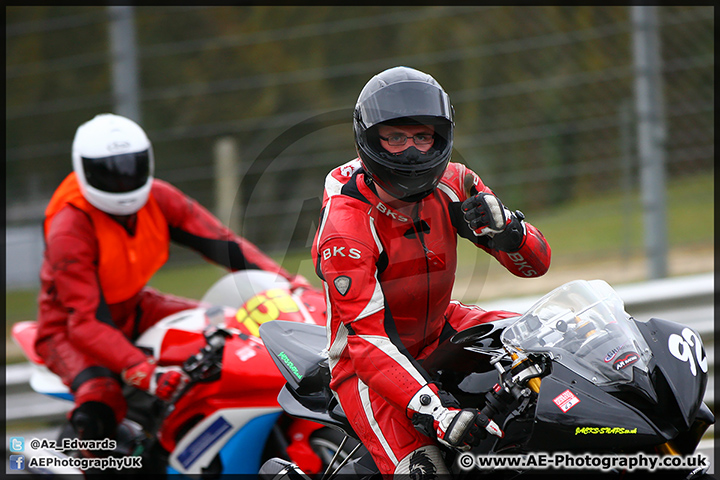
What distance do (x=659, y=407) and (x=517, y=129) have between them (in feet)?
15.7

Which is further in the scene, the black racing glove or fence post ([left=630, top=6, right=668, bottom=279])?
fence post ([left=630, top=6, right=668, bottom=279])

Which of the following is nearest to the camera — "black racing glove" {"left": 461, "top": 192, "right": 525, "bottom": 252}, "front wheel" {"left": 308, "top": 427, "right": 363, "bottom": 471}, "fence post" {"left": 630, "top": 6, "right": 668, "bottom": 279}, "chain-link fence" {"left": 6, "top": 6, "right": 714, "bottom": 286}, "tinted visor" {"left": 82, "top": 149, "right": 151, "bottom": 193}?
"black racing glove" {"left": 461, "top": 192, "right": 525, "bottom": 252}

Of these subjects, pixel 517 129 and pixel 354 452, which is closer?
pixel 354 452

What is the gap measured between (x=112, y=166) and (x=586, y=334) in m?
2.62

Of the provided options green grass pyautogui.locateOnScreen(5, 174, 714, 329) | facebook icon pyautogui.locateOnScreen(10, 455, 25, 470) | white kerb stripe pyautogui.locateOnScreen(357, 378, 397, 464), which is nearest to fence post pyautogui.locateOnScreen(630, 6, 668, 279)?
green grass pyautogui.locateOnScreen(5, 174, 714, 329)

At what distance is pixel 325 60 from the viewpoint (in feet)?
28.0

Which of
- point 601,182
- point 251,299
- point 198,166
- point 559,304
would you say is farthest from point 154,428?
point 601,182

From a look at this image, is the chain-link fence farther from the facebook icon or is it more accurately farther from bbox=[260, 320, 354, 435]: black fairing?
bbox=[260, 320, 354, 435]: black fairing

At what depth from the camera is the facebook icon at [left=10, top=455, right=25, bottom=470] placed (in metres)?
3.99

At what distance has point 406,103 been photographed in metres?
2.38

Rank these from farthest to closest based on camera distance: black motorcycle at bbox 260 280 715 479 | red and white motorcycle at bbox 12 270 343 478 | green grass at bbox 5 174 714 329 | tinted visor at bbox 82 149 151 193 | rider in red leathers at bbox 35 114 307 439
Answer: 1. green grass at bbox 5 174 714 329
2. tinted visor at bbox 82 149 151 193
3. rider in red leathers at bbox 35 114 307 439
4. red and white motorcycle at bbox 12 270 343 478
5. black motorcycle at bbox 260 280 715 479

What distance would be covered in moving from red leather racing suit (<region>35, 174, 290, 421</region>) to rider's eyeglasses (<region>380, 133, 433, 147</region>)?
4.89ft

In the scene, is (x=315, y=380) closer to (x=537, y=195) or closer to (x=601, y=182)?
(x=537, y=195)

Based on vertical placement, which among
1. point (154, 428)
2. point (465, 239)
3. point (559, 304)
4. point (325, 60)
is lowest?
point (154, 428)
